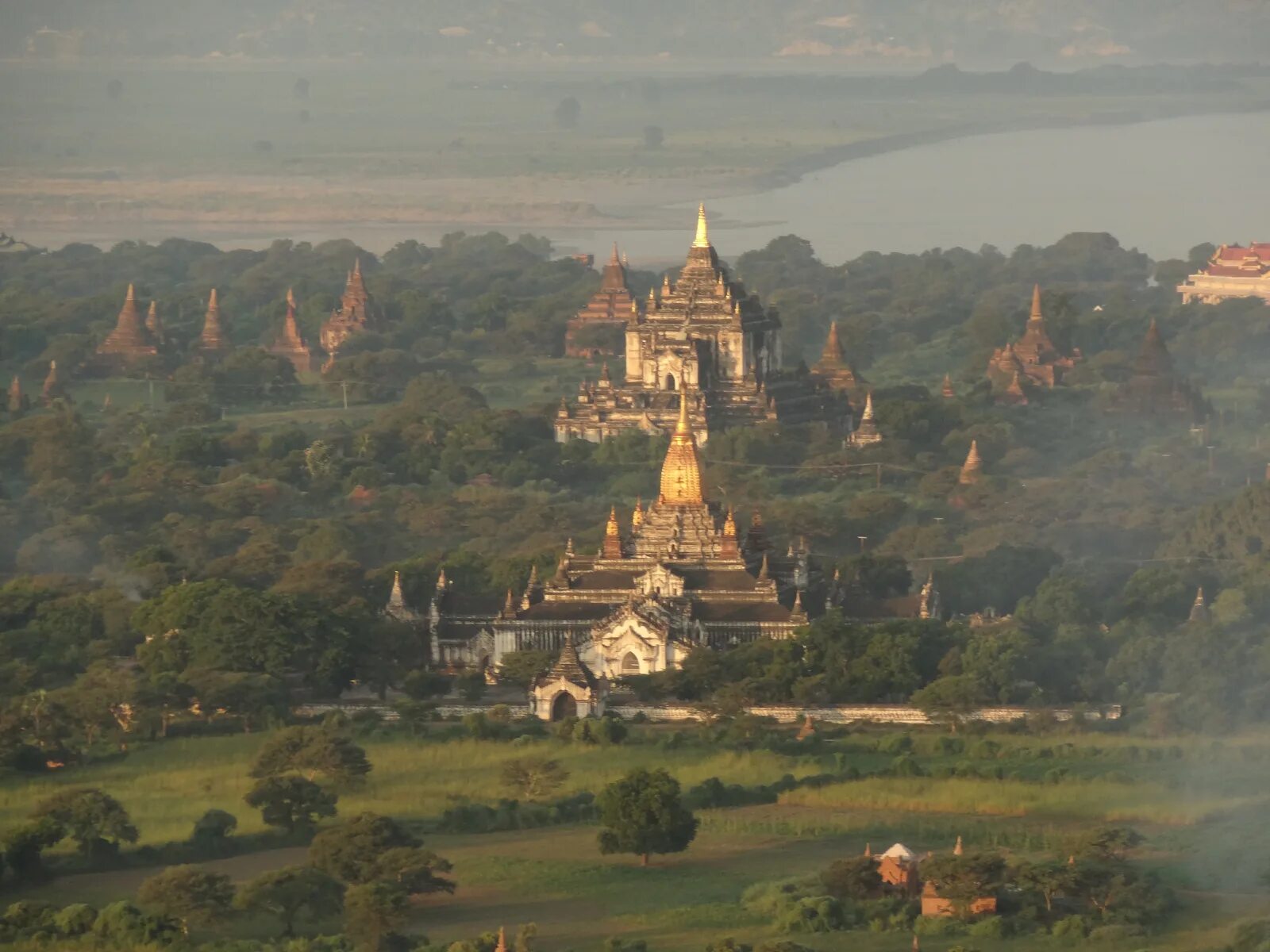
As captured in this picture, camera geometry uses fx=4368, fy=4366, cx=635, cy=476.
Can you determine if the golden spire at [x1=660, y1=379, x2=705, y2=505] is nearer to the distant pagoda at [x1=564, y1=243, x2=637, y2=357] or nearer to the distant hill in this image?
the distant pagoda at [x1=564, y1=243, x2=637, y2=357]

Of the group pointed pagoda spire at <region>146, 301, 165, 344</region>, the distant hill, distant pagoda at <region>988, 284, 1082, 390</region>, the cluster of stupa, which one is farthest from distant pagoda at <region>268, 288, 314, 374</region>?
the distant hill

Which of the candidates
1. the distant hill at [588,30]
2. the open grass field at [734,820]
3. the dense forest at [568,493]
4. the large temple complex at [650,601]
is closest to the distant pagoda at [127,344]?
the dense forest at [568,493]

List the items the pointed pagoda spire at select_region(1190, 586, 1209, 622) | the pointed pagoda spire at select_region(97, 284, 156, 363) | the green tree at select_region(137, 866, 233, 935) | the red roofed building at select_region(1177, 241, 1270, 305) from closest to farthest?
1. the green tree at select_region(137, 866, 233, 935)
2. the pointed pagoda spire at select_region(1190, 586, 1209, 622)
3. the pointed pagoda spire at select_region(97, 284, 156, 363)
4. the red roofed building at select_region(1177, 241, 1270, 305)

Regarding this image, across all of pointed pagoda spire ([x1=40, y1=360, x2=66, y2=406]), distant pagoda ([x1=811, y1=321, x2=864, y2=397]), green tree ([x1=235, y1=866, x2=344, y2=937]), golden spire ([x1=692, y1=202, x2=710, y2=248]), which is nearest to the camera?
green tree ([x1=235, y1=866, x2=344, y2=937])

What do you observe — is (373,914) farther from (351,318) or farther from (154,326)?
(351,318)

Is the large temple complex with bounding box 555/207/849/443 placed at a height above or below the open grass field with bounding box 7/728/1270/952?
above

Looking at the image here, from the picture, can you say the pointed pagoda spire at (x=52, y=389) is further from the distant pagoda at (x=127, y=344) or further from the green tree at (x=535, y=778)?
the green tree at (x=535, y=778)

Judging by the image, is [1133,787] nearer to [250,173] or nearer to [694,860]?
[694,860]
